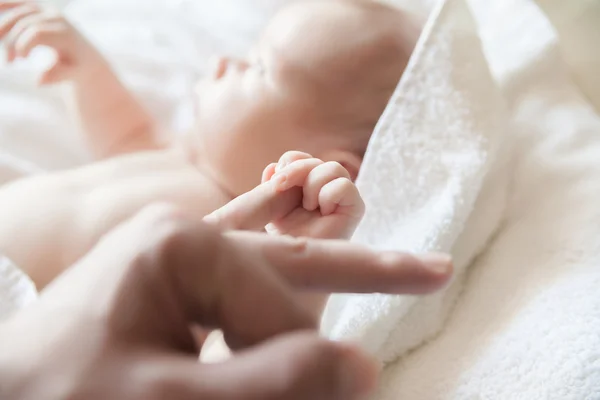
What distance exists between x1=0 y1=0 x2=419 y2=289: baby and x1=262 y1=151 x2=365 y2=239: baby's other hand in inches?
6.8

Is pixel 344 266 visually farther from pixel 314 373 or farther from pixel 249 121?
pixel 249 121

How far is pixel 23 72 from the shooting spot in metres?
0.87

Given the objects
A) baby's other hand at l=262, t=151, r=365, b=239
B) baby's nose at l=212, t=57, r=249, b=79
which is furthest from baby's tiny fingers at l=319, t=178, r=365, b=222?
baby's nose at l=212, t=57, r=249, b=79

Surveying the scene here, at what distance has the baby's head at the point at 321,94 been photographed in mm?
647

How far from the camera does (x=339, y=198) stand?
16.7 inches

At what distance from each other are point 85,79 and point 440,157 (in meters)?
0.48

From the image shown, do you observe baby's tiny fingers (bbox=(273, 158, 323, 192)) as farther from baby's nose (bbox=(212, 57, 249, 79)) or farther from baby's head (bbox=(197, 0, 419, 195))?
baby's nose (bbox=(212, 57, 249, 79))

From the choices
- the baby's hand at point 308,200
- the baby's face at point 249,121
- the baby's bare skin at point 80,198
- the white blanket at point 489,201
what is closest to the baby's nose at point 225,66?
the baby's face at point 249,121

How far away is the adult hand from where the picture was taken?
Answer: 0.20m

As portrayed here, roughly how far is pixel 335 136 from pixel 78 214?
0.94 ft

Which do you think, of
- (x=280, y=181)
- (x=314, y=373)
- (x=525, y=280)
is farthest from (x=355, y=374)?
(x=525, y=280)

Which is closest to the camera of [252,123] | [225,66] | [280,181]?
[280,181]

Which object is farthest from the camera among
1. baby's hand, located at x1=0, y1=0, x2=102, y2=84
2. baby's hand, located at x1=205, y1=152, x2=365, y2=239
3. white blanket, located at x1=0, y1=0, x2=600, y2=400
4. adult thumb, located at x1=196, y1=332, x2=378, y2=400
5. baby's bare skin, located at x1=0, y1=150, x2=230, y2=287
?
baby's hand, located at x1=0, y1=0, x2=102, y2=84

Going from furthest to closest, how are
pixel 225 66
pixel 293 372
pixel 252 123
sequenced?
pixel 225 66
pixel 252 123
pixel 293 372
